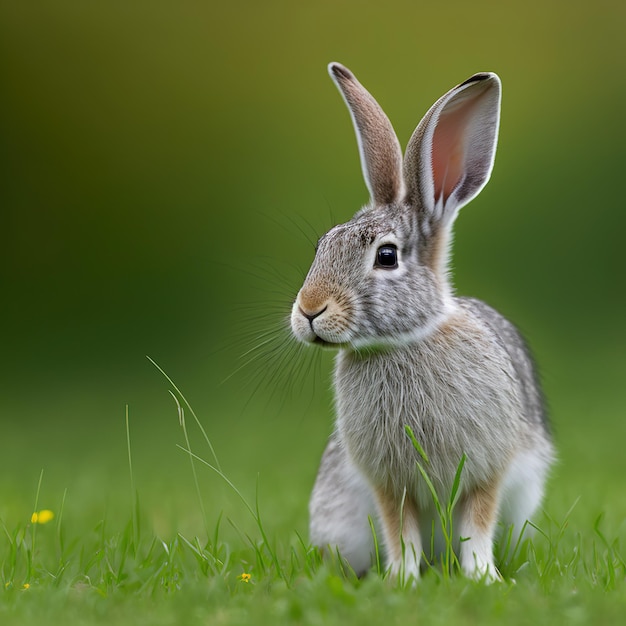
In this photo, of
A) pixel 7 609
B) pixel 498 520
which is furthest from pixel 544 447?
pixel 7 609

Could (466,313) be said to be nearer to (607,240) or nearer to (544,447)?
(544,447)

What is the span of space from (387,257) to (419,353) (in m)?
0.43

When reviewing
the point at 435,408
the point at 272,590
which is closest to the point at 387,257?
the point at 435,408

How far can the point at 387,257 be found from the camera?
14.5ft

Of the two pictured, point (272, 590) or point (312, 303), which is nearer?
point (272, 590)

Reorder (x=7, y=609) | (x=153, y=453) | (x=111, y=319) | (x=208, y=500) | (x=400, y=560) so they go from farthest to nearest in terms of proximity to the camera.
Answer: (x=111, y=319)
(x=153, y=453)
(x=208, y=500)
(x=400, y=560)
(x=7, y=609)

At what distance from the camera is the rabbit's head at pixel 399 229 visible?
14.0 feet

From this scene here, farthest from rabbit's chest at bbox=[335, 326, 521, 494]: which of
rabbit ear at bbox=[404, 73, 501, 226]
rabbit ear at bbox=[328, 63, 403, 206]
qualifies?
rabbit ear at bbox=[328, 63, 403, 206]

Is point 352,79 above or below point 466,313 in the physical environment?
above

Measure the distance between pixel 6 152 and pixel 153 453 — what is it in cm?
570

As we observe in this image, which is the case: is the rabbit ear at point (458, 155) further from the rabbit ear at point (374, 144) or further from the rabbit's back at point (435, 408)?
the rabbit's back at point (435, 408)

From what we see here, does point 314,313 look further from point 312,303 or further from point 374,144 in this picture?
point 374,144

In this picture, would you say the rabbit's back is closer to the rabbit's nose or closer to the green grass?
the green grass

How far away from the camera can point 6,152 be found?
44.0ft
